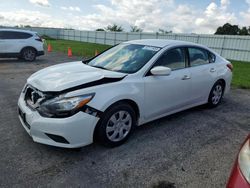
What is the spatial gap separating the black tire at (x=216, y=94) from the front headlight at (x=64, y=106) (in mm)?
3252

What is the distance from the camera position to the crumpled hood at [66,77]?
10.9 ft

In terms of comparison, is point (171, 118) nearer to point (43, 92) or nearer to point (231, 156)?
point (231, 156)

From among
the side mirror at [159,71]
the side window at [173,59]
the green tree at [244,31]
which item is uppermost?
the green tree at [244,31]

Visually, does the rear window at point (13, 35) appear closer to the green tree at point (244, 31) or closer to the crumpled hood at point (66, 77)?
the crumpled hood at point (66, 77)

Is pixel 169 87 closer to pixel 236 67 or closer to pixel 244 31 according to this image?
pixel 236 67

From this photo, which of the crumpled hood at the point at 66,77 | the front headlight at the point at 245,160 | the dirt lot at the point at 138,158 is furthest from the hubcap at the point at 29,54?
the front headlight at the point at 245,160

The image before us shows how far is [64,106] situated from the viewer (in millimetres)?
3096

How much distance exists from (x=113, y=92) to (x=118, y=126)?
0.53 m

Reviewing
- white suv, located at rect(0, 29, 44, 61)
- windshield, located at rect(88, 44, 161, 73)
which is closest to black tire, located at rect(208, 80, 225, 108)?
windshield, located at rect(88, 44, 161, 73)

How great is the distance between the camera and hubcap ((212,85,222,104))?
17.9 feet

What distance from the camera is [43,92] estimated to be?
332 centimetres

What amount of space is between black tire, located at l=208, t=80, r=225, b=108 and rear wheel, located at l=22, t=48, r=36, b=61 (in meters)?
10.7

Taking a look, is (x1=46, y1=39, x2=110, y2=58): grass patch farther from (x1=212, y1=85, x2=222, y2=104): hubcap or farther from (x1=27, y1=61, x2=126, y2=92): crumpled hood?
(x1=27, y1=61, x2=126, y2=92): crumpled hood

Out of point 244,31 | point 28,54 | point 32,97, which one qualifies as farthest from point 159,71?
point 244,31
